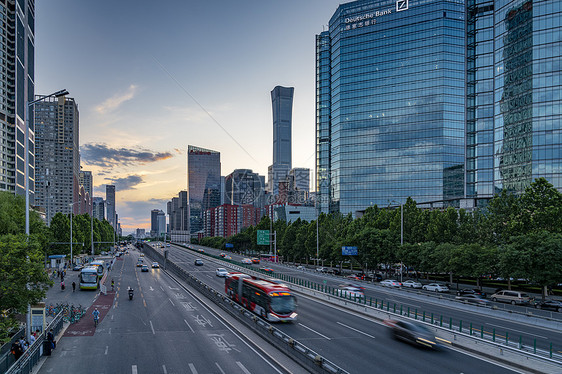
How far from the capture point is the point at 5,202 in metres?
51.6

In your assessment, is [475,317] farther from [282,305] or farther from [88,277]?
[88,277]

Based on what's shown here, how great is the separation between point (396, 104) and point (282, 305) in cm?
12725

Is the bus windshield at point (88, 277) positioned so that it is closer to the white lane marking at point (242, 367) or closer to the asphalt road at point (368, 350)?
the asphalt road at point (368, 350)

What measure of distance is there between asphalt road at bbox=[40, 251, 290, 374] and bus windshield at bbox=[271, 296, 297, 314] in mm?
4067

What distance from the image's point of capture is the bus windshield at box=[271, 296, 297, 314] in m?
33.7

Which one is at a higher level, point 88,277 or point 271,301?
point 271,301

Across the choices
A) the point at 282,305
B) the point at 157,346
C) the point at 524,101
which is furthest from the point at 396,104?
the point at 157,346

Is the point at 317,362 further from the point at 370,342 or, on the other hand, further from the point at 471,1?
the point at 471,1

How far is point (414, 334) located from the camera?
27188 millimetres

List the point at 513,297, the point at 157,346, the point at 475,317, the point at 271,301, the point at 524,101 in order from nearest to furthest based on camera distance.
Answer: the point at 157,346
the point at 271,301
the point at 475,317
the point at 513,297
the point at 524,101

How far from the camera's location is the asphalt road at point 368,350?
75.5 feet

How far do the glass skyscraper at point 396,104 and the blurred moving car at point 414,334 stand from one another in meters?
114

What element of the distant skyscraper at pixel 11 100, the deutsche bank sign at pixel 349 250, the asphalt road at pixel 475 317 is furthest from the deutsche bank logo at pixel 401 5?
the distant skyscraper at pixel 11 100

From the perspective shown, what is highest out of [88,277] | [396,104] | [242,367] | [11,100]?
[396,104]
